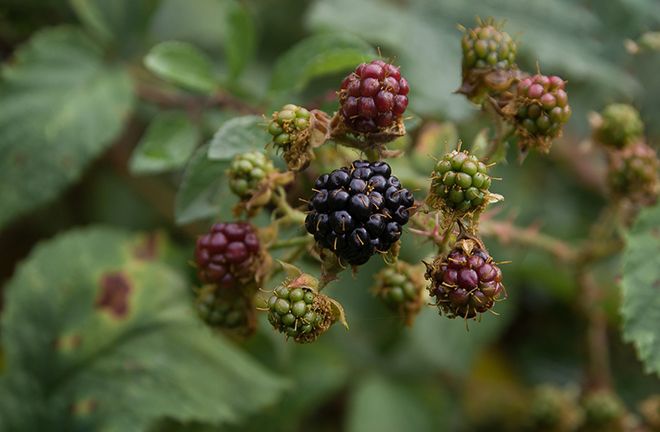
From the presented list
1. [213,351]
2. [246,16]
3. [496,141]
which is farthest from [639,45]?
[213,351]

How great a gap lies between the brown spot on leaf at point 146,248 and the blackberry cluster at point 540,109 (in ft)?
4.22

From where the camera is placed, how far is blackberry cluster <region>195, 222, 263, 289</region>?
1555mm

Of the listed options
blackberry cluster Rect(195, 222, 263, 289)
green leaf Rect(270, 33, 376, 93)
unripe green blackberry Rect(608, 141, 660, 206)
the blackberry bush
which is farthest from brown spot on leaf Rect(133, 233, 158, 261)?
unripe green blackberry Rect(608, 141, 660, 206)

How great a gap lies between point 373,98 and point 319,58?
458 mm

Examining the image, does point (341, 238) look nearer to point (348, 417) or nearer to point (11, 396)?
point (11, 396)

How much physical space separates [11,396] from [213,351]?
1.87 feet

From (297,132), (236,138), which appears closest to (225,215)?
(236,138)

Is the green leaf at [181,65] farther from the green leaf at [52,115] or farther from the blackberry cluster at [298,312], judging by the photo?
the blackberry cluster at [298,312]

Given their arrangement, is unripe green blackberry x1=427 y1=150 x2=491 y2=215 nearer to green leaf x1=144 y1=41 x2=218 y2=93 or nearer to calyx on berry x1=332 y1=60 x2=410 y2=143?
calyx on berry x1=332 y1=60 x2=410 y2=143

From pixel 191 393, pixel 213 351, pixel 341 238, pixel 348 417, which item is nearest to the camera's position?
pixel 341 238

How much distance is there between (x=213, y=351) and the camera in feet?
7.22

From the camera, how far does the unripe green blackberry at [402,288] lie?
65.7 inches

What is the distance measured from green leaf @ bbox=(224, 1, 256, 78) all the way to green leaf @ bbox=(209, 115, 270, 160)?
2.00ft

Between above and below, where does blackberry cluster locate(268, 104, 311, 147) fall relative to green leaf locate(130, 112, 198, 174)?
above
